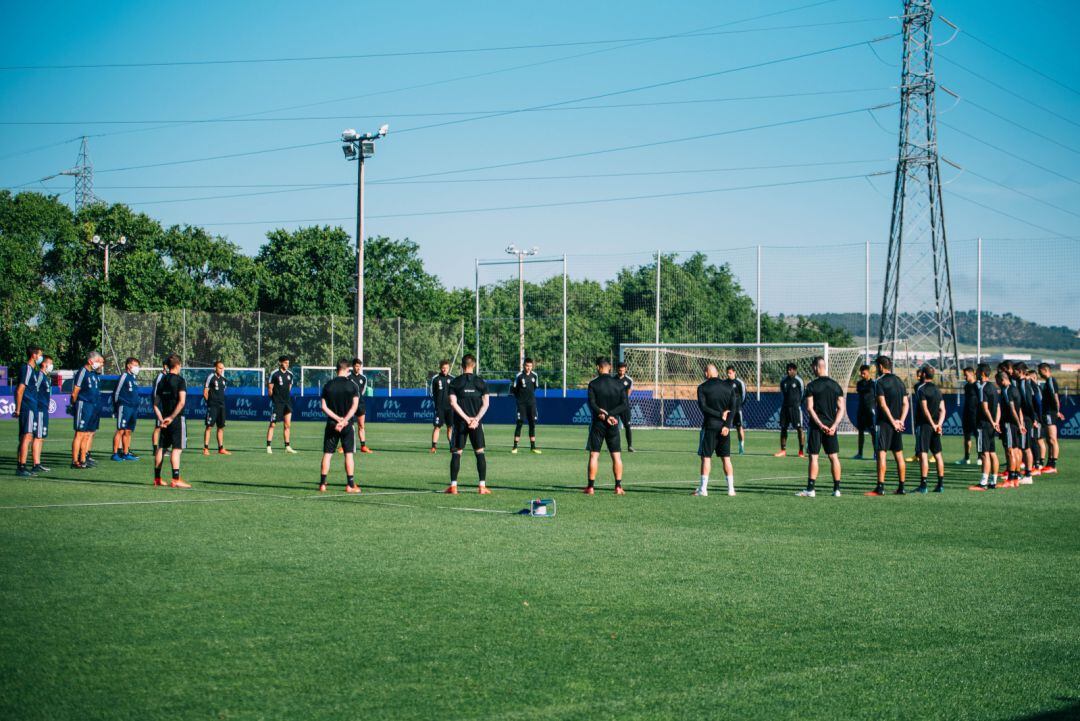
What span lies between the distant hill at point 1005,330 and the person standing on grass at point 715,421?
2609 centimetres

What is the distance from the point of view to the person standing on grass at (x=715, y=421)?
52.4 ft

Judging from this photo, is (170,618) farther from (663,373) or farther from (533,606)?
(663,373)

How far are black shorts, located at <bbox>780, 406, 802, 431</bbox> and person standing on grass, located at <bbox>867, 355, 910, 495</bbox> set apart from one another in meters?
8.24

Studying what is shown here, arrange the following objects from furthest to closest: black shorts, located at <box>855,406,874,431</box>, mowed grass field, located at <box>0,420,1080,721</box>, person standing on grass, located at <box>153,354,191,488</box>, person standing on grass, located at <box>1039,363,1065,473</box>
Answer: black shorts, located at <box>855,406,874,431</box> < person standing on grass, located at <box>1039,363,1065,473</box> < person standing on grass, located at <box>153,354,191,488</box> < mowed grass field, located at <box>0,420,1080,721</box>

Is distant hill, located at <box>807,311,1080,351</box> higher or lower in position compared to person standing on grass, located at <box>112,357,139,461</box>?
higher

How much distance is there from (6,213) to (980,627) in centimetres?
8554

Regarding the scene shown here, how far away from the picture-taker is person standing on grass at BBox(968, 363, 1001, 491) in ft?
60.1

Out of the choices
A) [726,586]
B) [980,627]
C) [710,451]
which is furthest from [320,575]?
[710,451]

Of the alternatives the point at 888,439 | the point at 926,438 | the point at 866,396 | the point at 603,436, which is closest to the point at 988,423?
the point at 926,438

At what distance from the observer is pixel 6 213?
79.9m

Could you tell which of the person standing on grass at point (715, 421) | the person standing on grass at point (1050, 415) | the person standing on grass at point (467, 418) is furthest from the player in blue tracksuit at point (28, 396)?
the person standing on grass at point (1050, 415)

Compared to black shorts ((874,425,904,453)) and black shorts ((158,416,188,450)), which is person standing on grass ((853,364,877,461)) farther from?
black shorts ((158,416,188,450))

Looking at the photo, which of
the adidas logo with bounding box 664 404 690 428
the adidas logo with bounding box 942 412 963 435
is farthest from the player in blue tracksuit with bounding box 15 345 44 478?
the adidas logo with bounding box 942 412 963 435

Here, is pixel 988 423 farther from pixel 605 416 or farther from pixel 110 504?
pixel 110 504
